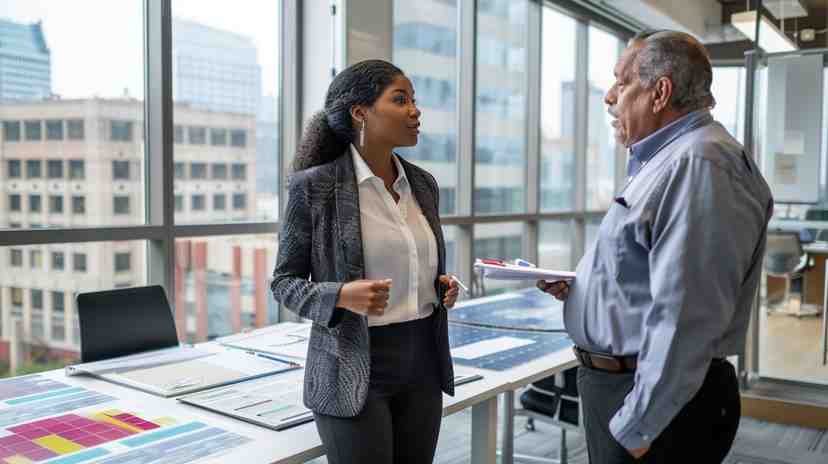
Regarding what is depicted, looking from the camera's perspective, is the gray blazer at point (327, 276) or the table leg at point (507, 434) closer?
the gray blazer at point (327, 276)

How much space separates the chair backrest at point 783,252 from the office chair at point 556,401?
1.82 m

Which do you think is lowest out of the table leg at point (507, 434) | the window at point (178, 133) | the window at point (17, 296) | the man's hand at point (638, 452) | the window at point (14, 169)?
the table leg at point (507, 434)

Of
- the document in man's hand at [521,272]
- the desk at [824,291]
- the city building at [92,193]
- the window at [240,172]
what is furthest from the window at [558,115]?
the document in man's hand at [521,272]

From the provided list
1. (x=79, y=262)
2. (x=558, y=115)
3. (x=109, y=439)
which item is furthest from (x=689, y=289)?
(x=558, y=115)

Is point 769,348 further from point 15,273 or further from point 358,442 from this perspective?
point 15,273

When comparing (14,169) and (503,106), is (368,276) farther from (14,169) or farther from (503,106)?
(503,106)

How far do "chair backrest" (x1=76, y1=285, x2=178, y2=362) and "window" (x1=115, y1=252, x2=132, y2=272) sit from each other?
0.91m

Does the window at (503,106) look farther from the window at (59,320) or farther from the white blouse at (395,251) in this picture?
the white blouse at (395,251)

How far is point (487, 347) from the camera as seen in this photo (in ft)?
8.63

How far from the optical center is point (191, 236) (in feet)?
10.8

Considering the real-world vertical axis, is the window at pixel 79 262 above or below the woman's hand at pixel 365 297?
below

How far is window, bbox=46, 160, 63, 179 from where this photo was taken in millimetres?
3246

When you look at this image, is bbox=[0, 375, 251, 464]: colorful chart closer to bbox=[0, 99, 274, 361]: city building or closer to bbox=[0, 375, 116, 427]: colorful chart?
bbox=[0, 375, 116, 427]: colorful chart

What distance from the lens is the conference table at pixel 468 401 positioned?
160 cm
